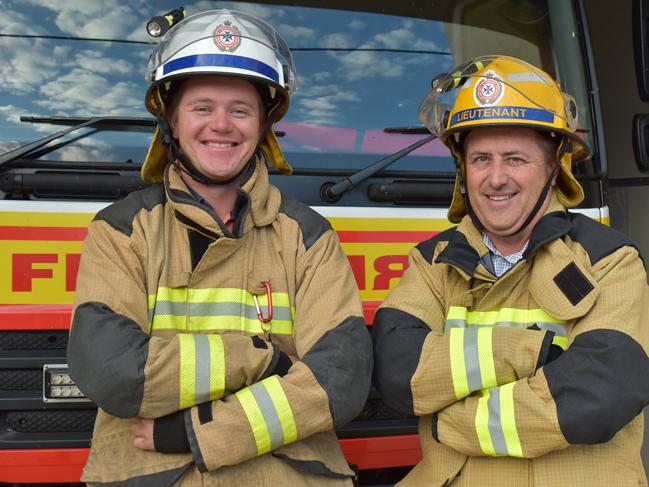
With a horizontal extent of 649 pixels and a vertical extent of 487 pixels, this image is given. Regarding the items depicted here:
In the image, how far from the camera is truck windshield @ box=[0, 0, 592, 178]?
2.59 meters

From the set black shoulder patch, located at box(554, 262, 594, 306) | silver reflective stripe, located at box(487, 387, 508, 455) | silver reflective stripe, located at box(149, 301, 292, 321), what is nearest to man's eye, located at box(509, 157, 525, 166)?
black shoulder patch, located at box(554, 262, 594, 306)

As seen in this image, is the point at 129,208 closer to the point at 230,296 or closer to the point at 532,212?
the point at 230,296

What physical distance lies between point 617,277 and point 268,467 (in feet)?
3.27

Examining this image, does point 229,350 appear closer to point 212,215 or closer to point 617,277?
point 212,215

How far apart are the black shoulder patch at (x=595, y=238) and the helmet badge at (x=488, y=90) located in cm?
40

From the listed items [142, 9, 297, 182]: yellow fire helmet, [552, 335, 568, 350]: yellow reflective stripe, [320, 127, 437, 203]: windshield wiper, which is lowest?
[552, 335, 568, 350]: yellow reflective stripe

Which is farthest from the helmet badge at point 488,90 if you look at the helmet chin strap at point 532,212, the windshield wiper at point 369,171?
the windshield wiper at point 369,171

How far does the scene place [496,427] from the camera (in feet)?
6.41

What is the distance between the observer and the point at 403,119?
2.81 metres

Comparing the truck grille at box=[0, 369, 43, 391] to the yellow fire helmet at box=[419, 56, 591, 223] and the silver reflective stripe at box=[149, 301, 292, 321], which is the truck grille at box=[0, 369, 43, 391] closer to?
the silver reflective stripe at box=[149, 301, 292, 321]

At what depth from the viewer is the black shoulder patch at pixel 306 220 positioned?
2203 mm

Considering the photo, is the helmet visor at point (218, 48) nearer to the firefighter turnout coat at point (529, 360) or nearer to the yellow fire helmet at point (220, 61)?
the yellow fire helmet at point (220, 61)

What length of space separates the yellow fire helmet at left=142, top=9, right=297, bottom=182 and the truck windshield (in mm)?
195

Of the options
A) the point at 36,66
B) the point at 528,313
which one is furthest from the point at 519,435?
the point at 36,66
